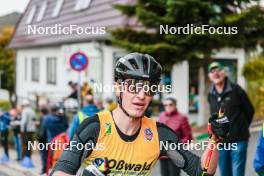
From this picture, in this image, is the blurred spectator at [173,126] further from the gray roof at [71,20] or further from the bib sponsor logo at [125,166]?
the gray roof at [71,20]

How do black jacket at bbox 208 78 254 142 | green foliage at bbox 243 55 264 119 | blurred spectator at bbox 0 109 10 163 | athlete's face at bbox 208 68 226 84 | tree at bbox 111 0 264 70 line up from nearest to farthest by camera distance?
1. athlete's face at bbox 208 68 226 84
2. black jacket at bbox 208 78 254 142
3. blurred spectator at bbox 0 109 10 163
4. tree at bbox 111 0 264 70
5. green foliage at bbox 243 55 264 119

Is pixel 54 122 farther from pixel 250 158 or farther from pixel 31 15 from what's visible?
pixel 31 15

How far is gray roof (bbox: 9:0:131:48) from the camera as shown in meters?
21.8

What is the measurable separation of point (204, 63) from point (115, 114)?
46.1 ft

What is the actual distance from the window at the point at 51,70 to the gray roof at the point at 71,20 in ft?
3.38

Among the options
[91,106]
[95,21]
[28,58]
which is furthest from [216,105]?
[28,58]

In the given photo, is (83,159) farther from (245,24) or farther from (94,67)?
(94,67)

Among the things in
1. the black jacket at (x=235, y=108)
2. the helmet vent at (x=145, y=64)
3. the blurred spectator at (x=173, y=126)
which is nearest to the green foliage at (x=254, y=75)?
the blurred spectator at (x=173, y=126)

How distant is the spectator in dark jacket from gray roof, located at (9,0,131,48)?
415 inches

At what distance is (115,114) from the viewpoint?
138 inches

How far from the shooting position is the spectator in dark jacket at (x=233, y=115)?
24.7ft

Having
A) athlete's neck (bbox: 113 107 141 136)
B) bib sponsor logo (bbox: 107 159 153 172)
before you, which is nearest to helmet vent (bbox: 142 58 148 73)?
athlete's neck (bbox: 113 107 141 136)

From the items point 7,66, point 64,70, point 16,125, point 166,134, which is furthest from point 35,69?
point 166,134

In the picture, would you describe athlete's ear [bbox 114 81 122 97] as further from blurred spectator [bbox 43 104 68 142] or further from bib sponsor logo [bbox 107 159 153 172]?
blurred spectator [bbox 43 104 68 142]
